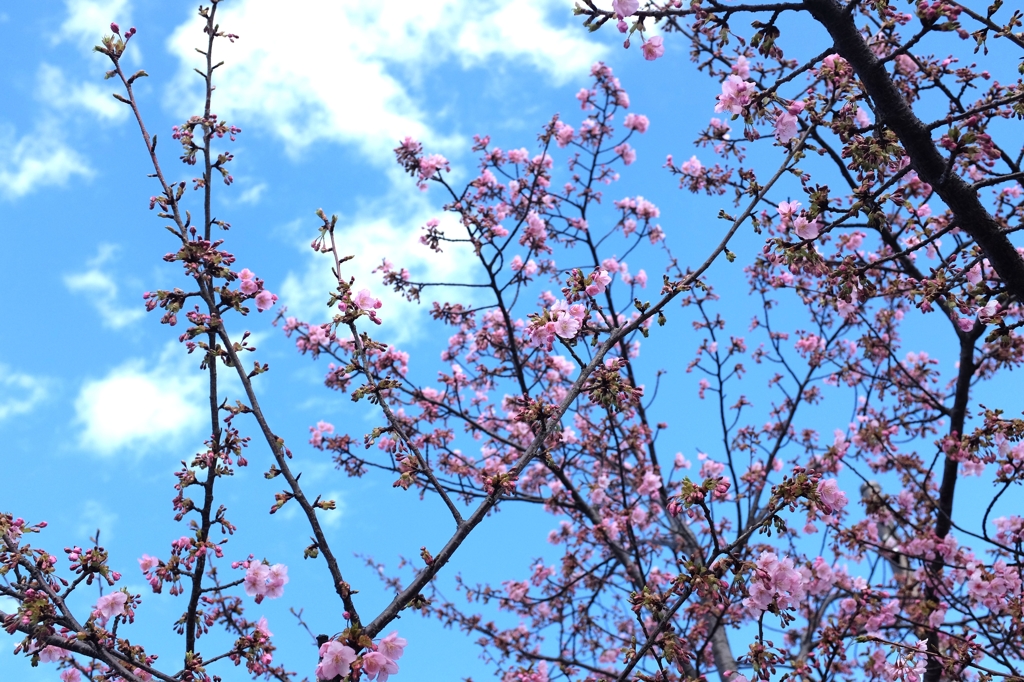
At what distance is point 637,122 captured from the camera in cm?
946

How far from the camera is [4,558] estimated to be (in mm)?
2977

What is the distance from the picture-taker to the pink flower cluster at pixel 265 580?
3623mm

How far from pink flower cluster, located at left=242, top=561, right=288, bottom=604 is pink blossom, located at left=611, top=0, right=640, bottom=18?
132 inches

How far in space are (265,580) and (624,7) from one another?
3493 mm

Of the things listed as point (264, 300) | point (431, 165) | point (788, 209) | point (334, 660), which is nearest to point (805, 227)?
point (788, 209)

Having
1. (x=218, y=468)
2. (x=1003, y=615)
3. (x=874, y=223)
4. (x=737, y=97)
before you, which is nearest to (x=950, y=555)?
(x=1003, y=615)

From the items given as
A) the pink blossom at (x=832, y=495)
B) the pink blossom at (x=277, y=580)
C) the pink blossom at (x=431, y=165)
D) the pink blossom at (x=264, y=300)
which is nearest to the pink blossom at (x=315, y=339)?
the pink blossom at (x=431, y=165)

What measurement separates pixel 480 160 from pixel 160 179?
525 cm

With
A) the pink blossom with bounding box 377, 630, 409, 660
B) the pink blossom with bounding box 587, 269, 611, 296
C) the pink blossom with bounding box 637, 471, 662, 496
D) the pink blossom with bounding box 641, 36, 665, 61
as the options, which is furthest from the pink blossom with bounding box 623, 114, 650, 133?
the pink blossom with bounding box 377, 630, 409, 660

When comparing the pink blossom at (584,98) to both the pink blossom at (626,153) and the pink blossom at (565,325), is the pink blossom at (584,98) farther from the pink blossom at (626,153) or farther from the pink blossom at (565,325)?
the pink blossom at (565,325)

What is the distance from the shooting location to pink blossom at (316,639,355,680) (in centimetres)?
269

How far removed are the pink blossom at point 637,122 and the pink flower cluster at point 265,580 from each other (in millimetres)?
7425

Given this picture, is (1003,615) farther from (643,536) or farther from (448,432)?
(448,432)

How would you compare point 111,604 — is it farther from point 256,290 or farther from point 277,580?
point 256,290
